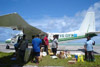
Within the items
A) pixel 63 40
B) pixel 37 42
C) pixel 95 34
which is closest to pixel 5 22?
pixel 37 42

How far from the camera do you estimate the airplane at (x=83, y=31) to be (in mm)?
17797

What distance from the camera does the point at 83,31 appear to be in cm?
1900

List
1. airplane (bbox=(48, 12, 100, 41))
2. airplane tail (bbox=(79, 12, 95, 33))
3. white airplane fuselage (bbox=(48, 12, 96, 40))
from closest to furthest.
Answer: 1. airplane (bbox=(48, 12, 100, 41))
2. white airplane fuselage (bbox=(48, 12, 96, 40))
3. airplane tail (bbox=(79, 12, 95, 33))

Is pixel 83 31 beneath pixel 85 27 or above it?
beneath

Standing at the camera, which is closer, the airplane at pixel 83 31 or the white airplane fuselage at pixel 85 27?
the airplane at pixel 83 31

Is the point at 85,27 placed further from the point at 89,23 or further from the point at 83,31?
the point at 89,23

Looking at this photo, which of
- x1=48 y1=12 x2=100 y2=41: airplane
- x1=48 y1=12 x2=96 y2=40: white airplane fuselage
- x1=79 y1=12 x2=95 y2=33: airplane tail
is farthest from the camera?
x1=79 y1=12 x2=95 y2=33: airplane tail

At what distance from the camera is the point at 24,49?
24.6 ft

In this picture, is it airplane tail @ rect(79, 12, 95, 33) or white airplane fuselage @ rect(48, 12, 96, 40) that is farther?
airplane tail @ rect(79, 12, 95, 33)

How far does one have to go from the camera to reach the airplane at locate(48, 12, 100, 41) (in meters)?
17.8

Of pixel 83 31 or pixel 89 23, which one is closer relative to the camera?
pixel 89 23

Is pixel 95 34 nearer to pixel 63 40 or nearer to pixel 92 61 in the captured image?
pixel 63 40

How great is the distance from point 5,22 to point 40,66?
313cm

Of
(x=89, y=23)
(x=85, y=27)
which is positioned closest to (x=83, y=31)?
(x=85, y=27)
